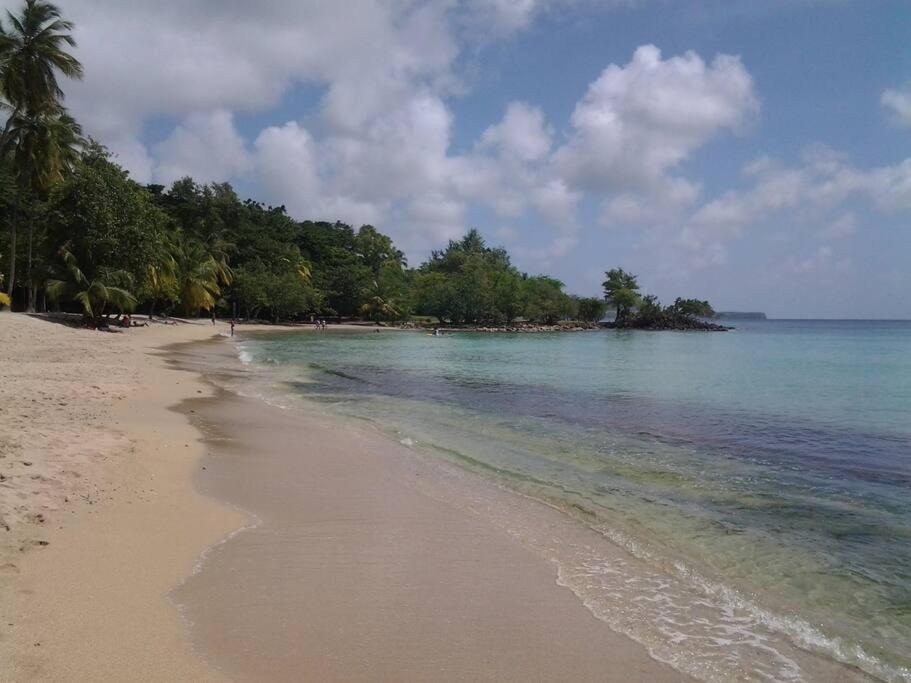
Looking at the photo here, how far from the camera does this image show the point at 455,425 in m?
13.4

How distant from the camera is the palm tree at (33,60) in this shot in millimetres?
29359

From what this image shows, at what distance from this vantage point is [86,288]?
37156 millimetres

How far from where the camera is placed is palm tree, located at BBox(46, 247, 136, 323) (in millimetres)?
35594

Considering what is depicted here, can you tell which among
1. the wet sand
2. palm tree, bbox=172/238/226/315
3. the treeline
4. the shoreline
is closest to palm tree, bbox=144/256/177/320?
the treeline

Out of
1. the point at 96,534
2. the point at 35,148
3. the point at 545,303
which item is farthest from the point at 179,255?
the point at 545,303

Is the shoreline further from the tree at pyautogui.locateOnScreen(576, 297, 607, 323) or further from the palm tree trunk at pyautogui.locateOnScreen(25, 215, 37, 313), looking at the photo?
the tree at pyautogui.locateOnScreen(576, 297, 607, 323)

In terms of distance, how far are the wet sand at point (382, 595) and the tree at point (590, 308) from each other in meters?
101

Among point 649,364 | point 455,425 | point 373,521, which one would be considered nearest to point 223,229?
point 649,364

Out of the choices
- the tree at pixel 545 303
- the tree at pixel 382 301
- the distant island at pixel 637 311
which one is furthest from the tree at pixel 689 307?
the tree at pixel 382 301

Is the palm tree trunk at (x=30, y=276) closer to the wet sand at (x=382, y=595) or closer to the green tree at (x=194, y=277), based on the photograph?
the green tree at (x=194, y=277)

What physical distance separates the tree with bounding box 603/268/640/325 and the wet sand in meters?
106

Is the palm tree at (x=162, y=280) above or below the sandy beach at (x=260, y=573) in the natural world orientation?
above

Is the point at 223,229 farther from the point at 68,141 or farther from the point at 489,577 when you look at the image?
the point at 489,577

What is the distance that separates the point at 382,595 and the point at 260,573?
1.06m
